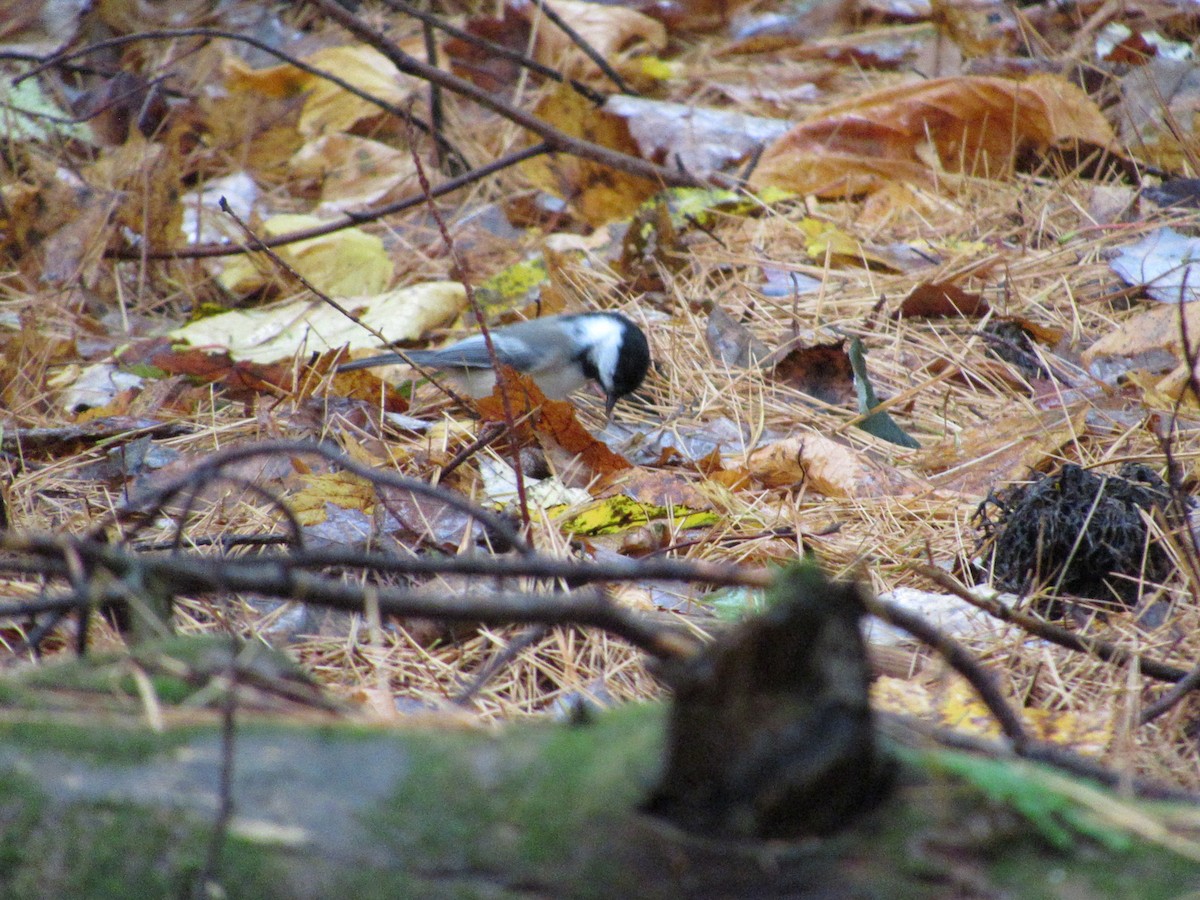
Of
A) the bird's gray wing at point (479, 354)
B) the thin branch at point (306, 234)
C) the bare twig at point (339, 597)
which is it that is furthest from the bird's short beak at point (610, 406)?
the bare twig at point (339, 597)

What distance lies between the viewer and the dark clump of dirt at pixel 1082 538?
8.16 feet

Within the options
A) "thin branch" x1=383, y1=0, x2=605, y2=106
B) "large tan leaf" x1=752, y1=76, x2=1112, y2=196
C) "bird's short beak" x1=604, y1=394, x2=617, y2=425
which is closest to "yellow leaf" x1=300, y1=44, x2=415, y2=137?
"thin branch" x1=383, y1=0, x2=605, y2=106

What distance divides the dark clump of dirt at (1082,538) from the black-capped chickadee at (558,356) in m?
1.62

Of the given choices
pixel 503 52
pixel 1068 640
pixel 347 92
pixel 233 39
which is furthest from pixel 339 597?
pixel 347 92

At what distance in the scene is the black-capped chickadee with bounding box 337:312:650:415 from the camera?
13.1 feet

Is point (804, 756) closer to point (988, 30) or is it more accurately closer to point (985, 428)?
point (985, 428)

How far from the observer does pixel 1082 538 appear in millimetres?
2480

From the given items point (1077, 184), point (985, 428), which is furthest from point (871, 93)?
point (985, 428)

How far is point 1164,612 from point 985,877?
170 cm

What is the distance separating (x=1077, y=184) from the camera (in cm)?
487

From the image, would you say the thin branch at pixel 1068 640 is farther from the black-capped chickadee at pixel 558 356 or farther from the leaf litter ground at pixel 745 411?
the black-capped chickadee at pixel 558 356

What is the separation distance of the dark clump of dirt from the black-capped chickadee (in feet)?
5.31

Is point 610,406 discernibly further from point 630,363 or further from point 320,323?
point 320,323

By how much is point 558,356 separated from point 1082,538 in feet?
7.96
